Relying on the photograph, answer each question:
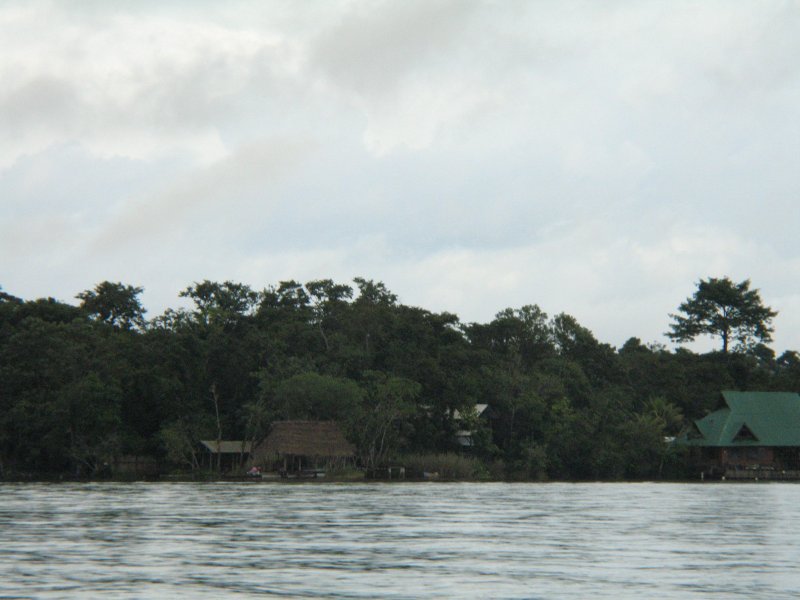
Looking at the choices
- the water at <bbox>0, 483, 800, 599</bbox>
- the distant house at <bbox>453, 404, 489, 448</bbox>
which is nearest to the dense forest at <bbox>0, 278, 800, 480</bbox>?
the distant house at <bbox>453, 404, 489, 448</bbox>

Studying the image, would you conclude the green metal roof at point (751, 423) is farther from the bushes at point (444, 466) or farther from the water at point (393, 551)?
the water at point (393, 551)

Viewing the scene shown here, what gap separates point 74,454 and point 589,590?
186 feet

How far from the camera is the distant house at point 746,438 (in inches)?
3273

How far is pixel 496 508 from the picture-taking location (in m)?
34.6

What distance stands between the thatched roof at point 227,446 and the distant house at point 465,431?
46.7ft

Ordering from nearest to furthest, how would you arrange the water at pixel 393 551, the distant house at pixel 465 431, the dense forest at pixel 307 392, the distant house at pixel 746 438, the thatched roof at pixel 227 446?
the water at pixel 393 551 → the dense forest at pixel 307 392 → the thatched roof at pixel 227 446 → the distant house at pixel 465 431 → the distant house at pixel 746 438

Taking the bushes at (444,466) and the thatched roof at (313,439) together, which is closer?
the thatched roof at (313,439)

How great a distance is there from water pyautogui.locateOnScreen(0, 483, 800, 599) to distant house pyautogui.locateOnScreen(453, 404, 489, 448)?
41.2m

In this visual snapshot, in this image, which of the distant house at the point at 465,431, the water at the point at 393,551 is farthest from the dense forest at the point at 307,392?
the water at the point at 393,551

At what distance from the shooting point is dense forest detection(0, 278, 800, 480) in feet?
225

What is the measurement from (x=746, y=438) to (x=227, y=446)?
38.3 metres

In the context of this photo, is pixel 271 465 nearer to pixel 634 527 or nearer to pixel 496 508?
pixel 496 508

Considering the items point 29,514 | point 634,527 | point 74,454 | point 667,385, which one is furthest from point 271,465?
point 634,527

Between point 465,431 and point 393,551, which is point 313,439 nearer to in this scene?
point 465,431
